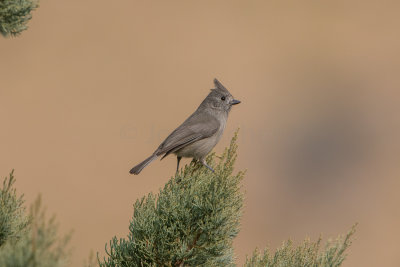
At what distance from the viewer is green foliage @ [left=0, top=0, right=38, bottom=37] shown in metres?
2.56

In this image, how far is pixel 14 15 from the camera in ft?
8.60

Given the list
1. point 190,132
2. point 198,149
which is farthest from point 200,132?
point 198,149

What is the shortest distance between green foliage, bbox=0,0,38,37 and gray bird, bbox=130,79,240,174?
2.13 m

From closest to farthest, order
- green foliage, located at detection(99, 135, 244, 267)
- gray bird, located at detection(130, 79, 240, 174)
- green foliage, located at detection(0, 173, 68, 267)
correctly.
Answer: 1. green foliage, located at detection(0, 173, 68, 267)
2. green foliage, located at detection(99, 135, 244, 267)
3. gray bird, located at detection(130, 79, 240, 174)

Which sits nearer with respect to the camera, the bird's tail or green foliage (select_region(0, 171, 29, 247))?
green foliage (select_region(0, 171, 29, 247))

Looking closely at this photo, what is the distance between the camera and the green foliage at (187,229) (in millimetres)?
2506

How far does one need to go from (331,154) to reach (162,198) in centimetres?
1289

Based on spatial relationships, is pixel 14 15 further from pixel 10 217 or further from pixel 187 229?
pixel 187 229

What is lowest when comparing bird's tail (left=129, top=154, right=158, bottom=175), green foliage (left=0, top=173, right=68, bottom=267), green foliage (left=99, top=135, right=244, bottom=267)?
green foliage (left=0, top=173, right=68, bottom=267)

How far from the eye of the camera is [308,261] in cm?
272

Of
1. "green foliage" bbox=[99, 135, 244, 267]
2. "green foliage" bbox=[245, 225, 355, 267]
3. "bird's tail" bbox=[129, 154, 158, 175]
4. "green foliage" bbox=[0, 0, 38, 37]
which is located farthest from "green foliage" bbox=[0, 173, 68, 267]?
"bird's tail" bbox=[129, 154, 158, 175]

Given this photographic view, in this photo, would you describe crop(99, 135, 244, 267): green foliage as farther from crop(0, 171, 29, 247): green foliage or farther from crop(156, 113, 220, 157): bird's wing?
crop(156, 113, 220, 157): bird's wing

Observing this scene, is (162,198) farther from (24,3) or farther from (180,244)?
(24,3)

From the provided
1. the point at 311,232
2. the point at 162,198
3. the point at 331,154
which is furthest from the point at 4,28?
the point at 331,154
